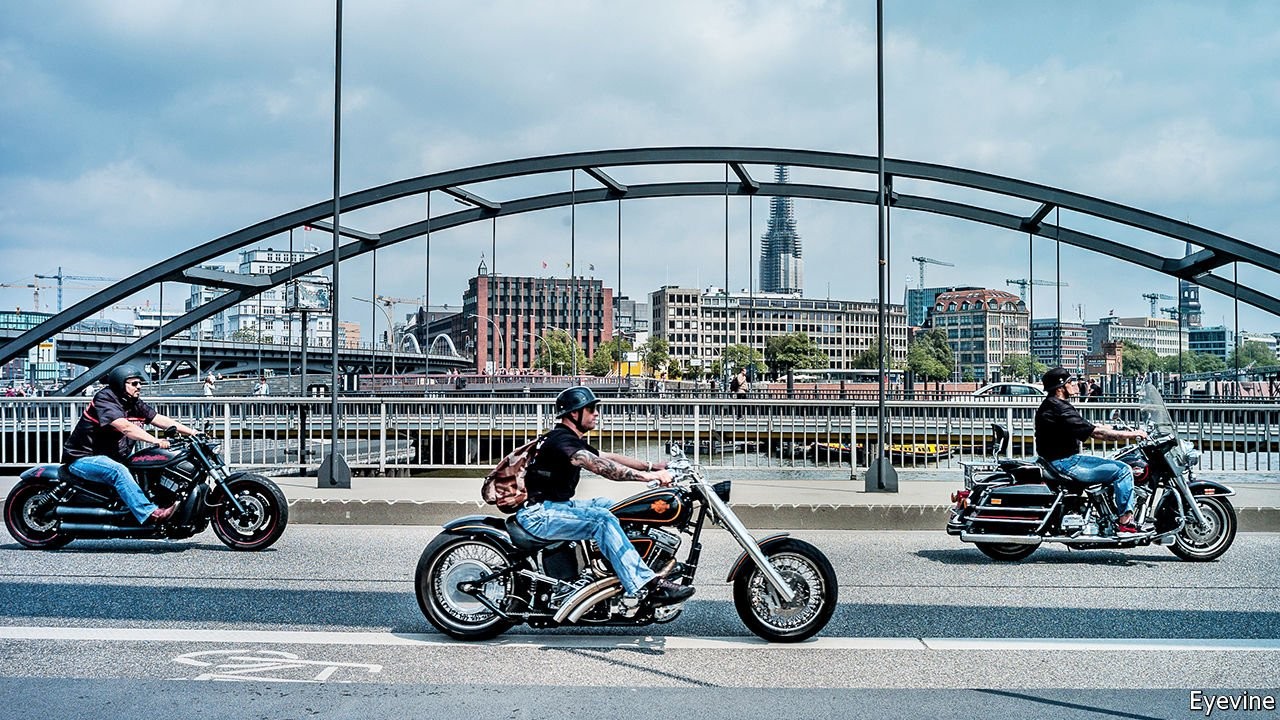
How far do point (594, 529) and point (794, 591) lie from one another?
3.77 ft

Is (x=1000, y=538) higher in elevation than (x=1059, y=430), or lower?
lower

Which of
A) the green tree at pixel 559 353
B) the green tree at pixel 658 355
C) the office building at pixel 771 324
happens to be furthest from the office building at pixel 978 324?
the green tree at pixel 559 353

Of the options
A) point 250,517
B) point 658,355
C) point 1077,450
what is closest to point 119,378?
point 250,517

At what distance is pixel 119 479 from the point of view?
9.46 m

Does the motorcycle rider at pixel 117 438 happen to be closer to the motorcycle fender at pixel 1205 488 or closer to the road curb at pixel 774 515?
the road curb at pixel 774 515

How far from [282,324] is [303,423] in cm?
17432

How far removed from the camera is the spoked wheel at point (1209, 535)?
30.1 feet

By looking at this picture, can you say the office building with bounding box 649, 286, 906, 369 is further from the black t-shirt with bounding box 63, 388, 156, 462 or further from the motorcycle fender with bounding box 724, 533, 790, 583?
the motorcycle fender with bounding box 724, 533, 790, 583

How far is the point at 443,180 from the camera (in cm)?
2147

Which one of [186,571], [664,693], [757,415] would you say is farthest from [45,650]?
[757,415]

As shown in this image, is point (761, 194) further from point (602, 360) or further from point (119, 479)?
point (602, 360)

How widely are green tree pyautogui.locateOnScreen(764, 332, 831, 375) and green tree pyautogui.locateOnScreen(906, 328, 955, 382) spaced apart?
36.7 ft

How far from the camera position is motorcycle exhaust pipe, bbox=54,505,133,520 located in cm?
952

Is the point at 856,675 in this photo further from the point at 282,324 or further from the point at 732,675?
the point at 282,324
